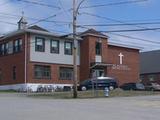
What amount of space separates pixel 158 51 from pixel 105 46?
27809 mm

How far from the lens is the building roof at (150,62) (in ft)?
285

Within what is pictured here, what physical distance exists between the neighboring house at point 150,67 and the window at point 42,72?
3247 cm

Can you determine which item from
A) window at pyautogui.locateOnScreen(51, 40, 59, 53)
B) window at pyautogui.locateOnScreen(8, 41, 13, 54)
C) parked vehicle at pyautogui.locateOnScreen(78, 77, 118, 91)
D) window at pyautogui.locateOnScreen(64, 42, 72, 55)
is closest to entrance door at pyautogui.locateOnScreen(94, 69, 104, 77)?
window at pyautogui.locateOnScreen(64, 42, 72, 55)

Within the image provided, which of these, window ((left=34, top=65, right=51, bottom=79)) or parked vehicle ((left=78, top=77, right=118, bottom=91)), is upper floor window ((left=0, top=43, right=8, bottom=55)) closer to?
window ((left=34, top=65, right=51, bottom=79))

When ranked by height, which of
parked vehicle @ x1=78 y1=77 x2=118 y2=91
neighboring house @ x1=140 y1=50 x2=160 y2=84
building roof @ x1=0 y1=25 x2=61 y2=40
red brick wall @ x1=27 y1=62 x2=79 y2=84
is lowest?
parked vehicle @ x1=78 y1=77 x2=118 y2=91

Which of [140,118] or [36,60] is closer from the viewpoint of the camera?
[140,118]

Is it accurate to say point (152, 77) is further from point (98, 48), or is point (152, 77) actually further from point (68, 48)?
point (68, 48)

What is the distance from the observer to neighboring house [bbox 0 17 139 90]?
56281 mm

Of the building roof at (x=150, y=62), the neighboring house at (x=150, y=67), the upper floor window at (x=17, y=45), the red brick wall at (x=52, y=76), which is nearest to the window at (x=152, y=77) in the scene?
the neighboring house at (x=150, y=67)

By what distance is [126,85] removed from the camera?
201 ft

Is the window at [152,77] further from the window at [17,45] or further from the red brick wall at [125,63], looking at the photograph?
the window at [17,45]

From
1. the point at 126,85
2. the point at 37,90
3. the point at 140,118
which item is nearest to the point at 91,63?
the point at 126,85

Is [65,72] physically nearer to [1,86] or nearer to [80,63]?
[80,63]

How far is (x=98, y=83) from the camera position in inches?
2250
